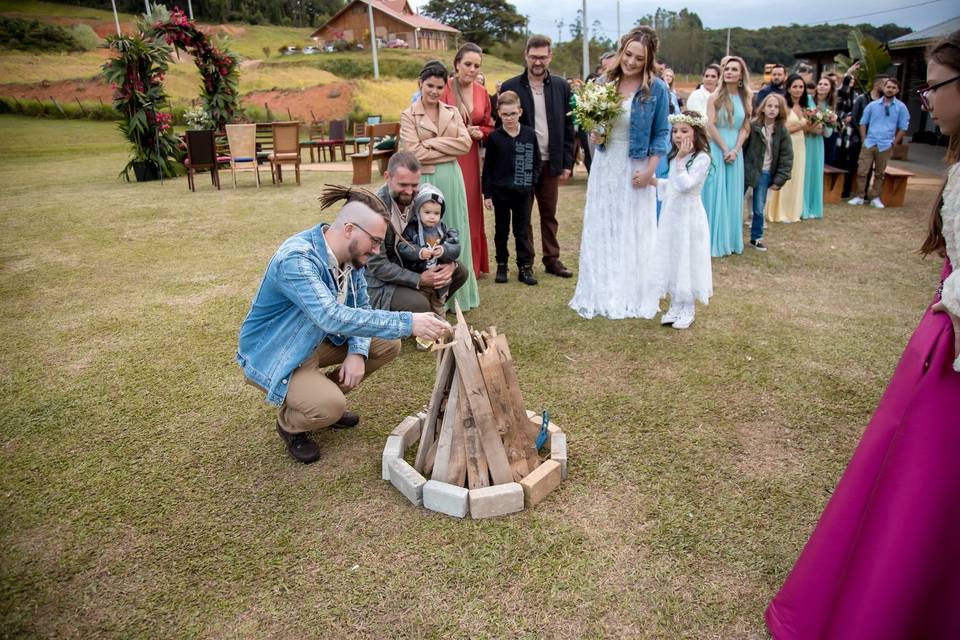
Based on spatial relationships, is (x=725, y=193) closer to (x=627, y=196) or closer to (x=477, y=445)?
(x=627, y=196)

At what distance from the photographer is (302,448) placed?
3.44 meters

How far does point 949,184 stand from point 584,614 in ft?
6.34

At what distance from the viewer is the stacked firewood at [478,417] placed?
2.88 metres

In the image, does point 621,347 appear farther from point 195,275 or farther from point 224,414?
point 195,275

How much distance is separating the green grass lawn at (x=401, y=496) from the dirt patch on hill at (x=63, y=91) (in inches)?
556

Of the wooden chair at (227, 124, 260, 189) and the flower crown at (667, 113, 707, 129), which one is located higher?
the wooden chair at (227, 124, 260, 189)

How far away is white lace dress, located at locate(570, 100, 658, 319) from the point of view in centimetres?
525

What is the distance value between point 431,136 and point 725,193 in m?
4.12

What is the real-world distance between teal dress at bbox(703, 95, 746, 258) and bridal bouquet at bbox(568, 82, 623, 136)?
108 inches

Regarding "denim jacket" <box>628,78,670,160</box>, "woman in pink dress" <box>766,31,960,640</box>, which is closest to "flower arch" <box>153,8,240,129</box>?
"denim jacket" <box>628,78,670,160</box>

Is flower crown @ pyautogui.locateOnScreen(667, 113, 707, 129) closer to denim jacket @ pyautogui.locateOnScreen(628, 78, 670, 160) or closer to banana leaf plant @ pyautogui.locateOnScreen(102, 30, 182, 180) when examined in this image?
denim jacket @ pyautogui.locateOnScreen(628, 78, 670, 160)

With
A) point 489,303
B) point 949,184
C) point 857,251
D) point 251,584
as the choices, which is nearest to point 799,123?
point 857,251

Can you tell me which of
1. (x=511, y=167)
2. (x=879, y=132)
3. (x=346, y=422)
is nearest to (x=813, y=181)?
(x=879, y=132)

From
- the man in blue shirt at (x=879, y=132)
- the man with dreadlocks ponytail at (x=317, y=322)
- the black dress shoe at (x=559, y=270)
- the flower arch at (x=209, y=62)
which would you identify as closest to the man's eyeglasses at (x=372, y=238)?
the man with dreadlocks ponytail at (x=317, y=322)
